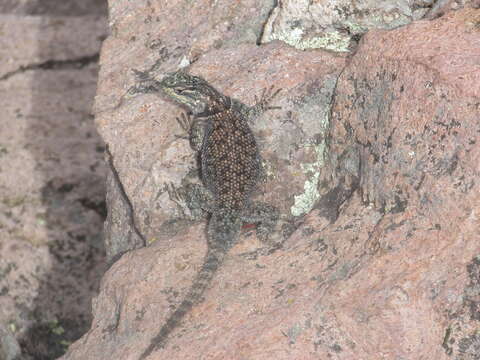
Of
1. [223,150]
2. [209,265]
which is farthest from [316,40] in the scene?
[209,265]

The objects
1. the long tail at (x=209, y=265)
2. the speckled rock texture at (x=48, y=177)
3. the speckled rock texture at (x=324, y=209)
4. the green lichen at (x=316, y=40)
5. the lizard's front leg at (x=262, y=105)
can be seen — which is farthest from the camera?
the speckled rock texture at (x=48, y=177)

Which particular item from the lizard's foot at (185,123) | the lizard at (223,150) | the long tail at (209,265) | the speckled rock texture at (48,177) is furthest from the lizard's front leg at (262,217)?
the speckled rock texture at (48,177)

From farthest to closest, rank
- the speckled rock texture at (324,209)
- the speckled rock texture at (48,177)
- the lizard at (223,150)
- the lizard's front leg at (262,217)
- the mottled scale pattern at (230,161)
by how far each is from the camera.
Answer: the speckled rock texture at (48,177), the mottled scale pattern at (230,161), the lizard at (223,150), the lizard's front leg at (262,217), the speckled rock texture at (324,209)

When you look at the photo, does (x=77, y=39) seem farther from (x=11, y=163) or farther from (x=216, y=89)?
(x=216, y=89)

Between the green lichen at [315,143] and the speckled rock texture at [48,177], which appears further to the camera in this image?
the speckled rock texture at [48,177]

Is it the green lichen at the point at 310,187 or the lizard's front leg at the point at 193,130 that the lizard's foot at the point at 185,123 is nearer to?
the lizard's front leg at the point at 193,130

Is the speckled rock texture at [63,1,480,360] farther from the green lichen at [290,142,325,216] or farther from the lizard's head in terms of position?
the lizard's head

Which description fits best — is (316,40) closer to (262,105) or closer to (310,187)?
(262,105)

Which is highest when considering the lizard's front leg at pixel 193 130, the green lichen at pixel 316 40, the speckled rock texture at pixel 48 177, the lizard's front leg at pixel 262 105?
the green lichen at pixel 316 40

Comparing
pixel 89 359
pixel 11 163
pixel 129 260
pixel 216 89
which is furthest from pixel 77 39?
pixel 89 359
